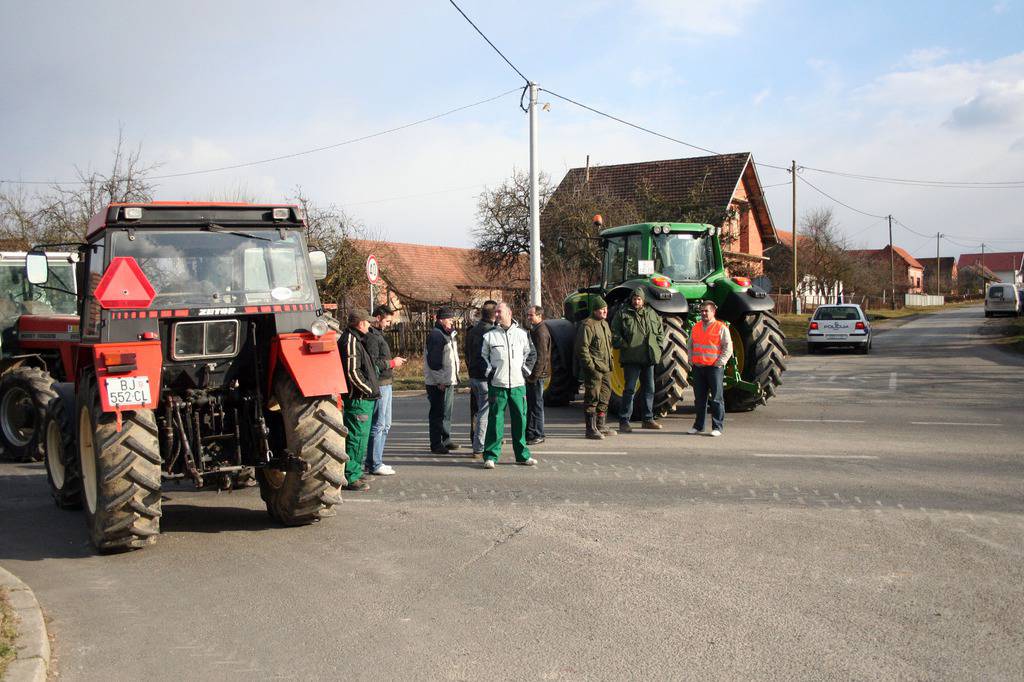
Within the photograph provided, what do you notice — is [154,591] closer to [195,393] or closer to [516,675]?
[195,393]

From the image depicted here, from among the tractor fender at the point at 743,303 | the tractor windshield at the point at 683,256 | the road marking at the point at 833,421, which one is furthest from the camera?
the tractor windshield at the point at 683,256

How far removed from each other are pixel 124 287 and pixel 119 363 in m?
0.61

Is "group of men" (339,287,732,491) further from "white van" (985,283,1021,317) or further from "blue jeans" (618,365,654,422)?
"white van" (985,283,1021,317)

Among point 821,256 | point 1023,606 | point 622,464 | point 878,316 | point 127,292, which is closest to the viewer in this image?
point 1023,606

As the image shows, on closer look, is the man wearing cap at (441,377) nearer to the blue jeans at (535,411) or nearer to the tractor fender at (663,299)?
the blue jeans at (535,411)

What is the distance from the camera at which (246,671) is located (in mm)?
4516

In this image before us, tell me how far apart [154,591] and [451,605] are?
6.21 ft

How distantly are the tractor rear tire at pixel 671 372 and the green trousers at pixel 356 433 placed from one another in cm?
481

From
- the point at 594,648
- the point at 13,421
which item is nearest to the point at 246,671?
the point at 594,648

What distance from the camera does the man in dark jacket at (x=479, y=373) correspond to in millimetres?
10391

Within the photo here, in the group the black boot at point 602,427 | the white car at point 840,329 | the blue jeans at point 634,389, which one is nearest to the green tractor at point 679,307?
the blue jeans at point 634,389

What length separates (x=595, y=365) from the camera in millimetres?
11500

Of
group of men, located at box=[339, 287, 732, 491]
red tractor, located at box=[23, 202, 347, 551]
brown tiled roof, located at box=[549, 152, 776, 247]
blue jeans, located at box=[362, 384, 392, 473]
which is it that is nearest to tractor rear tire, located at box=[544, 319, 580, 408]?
group of men, located at box=[339, 287, 732, 491]

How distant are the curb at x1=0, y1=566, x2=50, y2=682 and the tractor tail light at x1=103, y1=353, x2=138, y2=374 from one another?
56.0 inches
